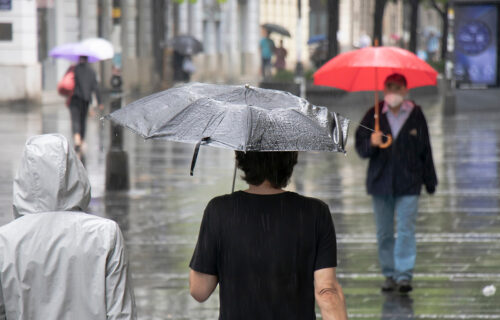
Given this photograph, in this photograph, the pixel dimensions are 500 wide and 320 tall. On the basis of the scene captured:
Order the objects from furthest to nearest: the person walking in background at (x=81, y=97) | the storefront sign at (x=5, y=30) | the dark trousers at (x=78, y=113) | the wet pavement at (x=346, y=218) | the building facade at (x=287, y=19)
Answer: the building facade at (x=287, y=19) → the storefront sign at (x=5, y=30) → the dark trousers at (x=78, y=113) → the person walking in background at (x=81, y=97) → the wet pavement at (x=346, y=218)

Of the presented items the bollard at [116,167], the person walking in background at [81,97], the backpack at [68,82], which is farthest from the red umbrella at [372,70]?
the backpack at [68,82]

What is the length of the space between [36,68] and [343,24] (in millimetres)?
49319

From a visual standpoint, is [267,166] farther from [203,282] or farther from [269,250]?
[203,282]

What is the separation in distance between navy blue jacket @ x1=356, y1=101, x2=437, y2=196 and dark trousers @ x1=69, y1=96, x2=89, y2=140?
10551mm

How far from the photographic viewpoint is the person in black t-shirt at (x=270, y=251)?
13.1 ft

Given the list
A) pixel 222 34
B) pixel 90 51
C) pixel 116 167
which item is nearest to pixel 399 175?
pixel 116 167

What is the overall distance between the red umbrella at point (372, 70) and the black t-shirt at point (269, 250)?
13.9ft

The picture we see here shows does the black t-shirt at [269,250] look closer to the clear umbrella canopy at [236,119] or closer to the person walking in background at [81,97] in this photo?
the clear umbrella canopy at [236,119]

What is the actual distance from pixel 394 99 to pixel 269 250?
4.62 metres

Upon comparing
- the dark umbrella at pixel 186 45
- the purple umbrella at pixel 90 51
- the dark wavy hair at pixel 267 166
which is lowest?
the dark umbrella at pixel 186 45

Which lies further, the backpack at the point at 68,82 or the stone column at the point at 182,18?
the stone column at the point at 182,18

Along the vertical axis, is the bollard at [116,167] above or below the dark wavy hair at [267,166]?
below

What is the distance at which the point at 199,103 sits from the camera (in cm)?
431

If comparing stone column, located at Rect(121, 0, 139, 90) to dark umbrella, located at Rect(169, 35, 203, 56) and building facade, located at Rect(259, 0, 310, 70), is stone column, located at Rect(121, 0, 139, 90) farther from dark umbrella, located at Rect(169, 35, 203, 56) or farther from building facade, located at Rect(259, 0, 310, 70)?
building facade, located at Rect(259, 0, 310, 70)
